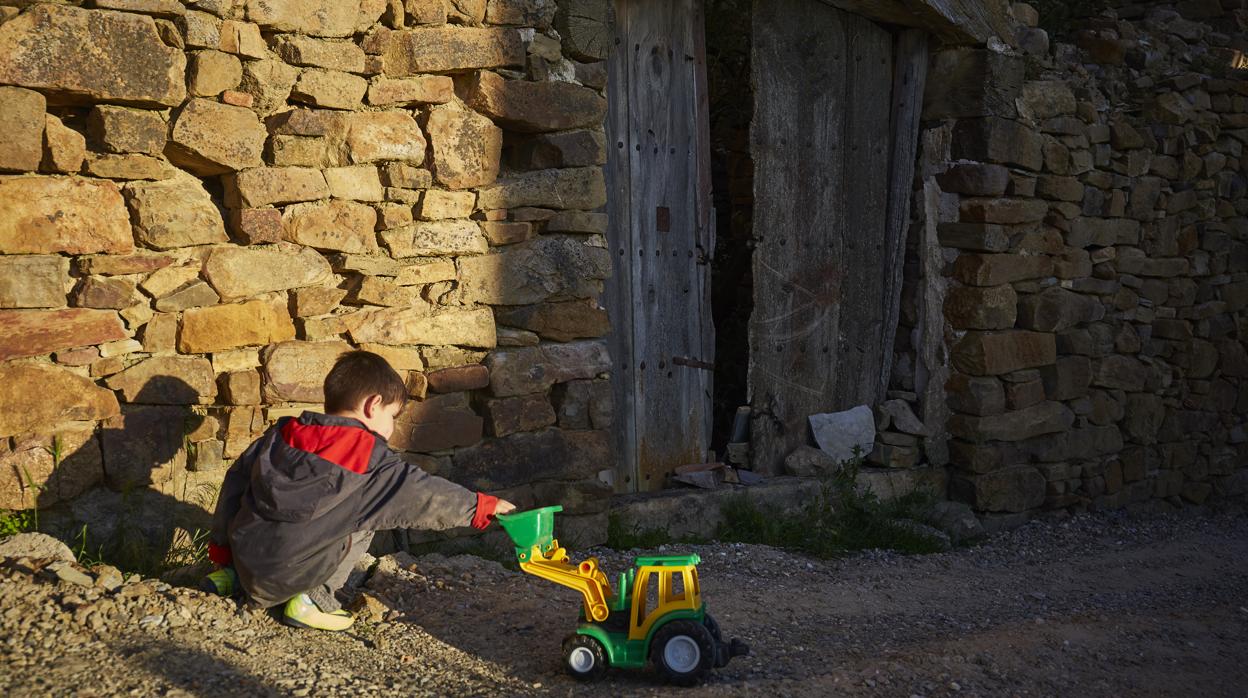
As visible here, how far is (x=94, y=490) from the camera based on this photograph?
337 cm

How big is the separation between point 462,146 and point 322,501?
1520mm

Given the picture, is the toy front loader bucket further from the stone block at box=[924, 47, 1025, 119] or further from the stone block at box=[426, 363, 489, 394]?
the stone block at box=[924, 47, 1025, 119]

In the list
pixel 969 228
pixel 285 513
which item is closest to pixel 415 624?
pixel 285 513

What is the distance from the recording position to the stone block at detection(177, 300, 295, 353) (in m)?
3.47

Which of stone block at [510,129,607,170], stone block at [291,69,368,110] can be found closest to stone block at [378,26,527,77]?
stone block at [291,69,368,110]

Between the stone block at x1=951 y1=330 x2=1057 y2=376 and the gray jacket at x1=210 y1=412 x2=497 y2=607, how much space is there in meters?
3.22

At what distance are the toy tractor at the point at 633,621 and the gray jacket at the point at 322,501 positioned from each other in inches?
6.2

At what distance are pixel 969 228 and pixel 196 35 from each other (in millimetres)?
3607

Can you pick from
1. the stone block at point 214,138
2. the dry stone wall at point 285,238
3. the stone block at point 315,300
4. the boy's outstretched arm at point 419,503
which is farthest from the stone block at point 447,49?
the boy's outstretched arm at point 419,503

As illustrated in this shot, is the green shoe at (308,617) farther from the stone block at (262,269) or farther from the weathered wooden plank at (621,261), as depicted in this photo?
the weathered wooden plank at (621,261)

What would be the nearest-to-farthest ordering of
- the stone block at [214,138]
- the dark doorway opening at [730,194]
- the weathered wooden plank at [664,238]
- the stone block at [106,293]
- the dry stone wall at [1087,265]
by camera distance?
1. the stone block at [106,293]
2. the stone block at [214,138]
3. the weathered wooden plank at [664,238]
4. the dry stone wall at [1087,265]
5. the dark doorway opening at [730,194]

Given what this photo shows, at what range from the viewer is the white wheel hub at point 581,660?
2924 millimetres

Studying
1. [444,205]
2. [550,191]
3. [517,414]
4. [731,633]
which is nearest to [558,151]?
[550,191]

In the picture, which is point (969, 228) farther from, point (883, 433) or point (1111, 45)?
point (1111, 45)
